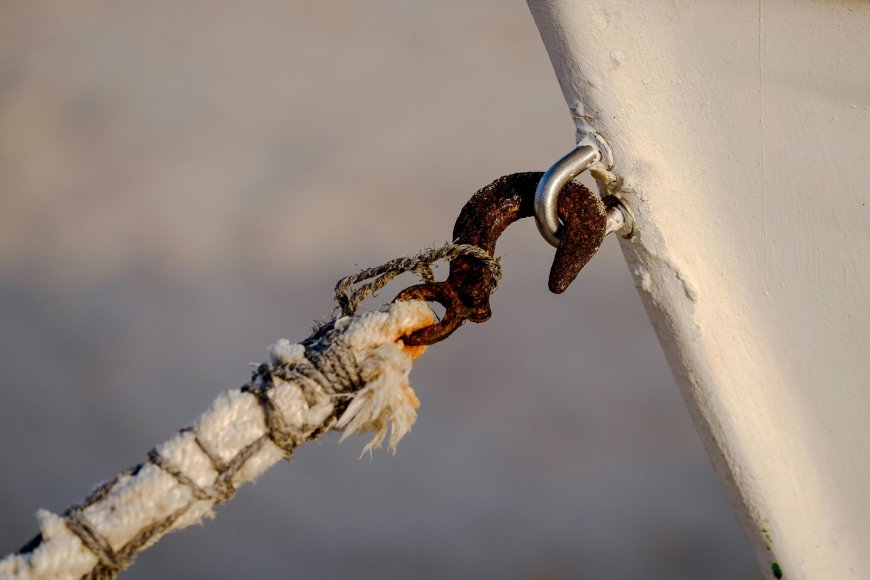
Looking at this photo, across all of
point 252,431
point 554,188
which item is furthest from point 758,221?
point 252,431

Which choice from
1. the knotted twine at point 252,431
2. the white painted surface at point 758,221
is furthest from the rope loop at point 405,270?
the white painted surface at point 758,221

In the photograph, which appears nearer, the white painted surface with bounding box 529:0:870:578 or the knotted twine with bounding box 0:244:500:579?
the knotted twine with bounding box 0:244:500:579

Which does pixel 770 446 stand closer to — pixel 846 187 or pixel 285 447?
pixel 846 187

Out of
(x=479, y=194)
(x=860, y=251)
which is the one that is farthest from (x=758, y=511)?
(x=479, y=194)

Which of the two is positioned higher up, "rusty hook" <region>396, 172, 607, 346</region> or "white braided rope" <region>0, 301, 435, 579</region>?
"rusty hook" <region>396, 172, 607, 346</region>

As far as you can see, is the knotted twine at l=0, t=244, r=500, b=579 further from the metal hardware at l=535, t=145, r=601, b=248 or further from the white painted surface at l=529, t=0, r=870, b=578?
the white painted surface at l=529, t=0, r=870, b=578

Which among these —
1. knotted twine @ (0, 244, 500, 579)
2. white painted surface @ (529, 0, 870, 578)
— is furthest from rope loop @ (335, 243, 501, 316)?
white painted surface @ (529, 0, 870, 578)
